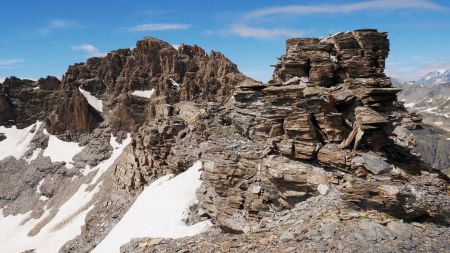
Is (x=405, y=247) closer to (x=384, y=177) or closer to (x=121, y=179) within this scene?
(x=384, y=177)

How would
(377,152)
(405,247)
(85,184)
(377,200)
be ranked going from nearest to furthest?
(405,247) < (377,200) < (377,152) < (85,184)

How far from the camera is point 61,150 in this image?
141m

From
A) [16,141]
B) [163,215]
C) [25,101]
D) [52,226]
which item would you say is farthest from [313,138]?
[25,101]

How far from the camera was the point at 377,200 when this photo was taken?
73.5 ft

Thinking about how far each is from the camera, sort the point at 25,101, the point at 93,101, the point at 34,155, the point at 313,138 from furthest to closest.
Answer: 1. the point at 25,101
2. the point at 93,101
3. the point at 34,155
4. the point at 313,138

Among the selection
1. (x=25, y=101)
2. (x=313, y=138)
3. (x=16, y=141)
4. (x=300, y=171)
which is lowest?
(x=16, y=141)

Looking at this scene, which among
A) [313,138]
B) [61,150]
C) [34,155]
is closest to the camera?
[313,138]

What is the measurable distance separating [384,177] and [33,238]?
259 ft

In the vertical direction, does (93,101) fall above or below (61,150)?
above

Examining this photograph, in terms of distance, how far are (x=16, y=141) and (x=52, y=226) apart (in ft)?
283

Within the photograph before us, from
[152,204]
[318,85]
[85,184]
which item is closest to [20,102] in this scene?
[85,184]

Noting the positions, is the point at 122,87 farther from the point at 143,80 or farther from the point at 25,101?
the point at 25,101

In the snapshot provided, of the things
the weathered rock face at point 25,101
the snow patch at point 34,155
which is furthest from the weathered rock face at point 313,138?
the weathered rock face at point 25,101

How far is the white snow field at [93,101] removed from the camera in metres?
160
